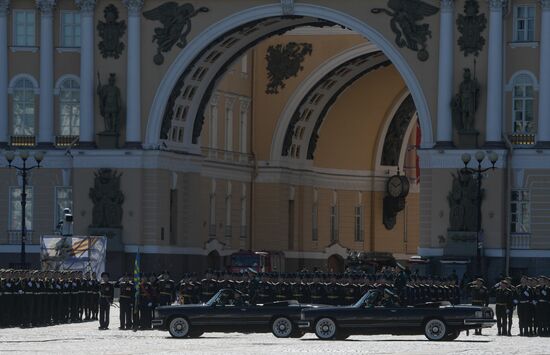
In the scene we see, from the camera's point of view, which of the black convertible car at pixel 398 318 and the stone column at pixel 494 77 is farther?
the stone column at pixel 494 77

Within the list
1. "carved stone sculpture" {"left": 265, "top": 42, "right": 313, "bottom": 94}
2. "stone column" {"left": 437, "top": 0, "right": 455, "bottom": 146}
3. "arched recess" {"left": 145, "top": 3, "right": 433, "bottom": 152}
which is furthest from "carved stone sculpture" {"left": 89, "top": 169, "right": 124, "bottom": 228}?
"carved stone sculpture" {"left": 265, "top": 42, "right": 313, "bottom": 94}

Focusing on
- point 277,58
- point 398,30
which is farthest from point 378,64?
point 398,30

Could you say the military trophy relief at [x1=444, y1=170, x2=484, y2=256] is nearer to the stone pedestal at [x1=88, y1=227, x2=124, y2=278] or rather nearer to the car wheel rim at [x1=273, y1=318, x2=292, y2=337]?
the stone pedestal at [x1=88, y1=227, x2=124, y2=278]

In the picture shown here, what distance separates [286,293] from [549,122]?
1942 cm

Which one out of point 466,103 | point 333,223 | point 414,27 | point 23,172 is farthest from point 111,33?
point 333,223

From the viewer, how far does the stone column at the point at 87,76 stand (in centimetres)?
8469

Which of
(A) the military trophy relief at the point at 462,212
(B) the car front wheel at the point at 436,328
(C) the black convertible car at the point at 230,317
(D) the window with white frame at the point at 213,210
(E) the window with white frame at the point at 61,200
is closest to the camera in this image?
(B) the car front wheel at the point at 436,328

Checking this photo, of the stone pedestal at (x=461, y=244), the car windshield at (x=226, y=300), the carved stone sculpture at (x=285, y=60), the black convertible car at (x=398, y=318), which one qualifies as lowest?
the black convertible car at (x=398, y=318)

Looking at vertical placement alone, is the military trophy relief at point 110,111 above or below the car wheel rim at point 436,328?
above

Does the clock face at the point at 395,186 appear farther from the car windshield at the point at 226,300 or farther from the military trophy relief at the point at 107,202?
the car windshield at the point at 226,300

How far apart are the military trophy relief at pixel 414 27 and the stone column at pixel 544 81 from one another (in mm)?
4320

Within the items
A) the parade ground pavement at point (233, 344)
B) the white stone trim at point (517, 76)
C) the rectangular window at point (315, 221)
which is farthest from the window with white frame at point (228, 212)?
the parade ground pavement at point (233, 344)

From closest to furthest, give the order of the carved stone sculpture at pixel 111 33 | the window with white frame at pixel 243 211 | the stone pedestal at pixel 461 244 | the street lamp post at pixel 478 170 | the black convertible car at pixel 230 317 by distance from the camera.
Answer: the black convertible car at pixel 230 317 < the street lamp post at pixel 478 170 < the stone pedestal at pixel 461 244 < the carved stone sculpture at pixel 111 33 < the window with white frame at pixel 243 211

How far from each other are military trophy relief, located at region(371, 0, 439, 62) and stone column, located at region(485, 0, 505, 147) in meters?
2.56
